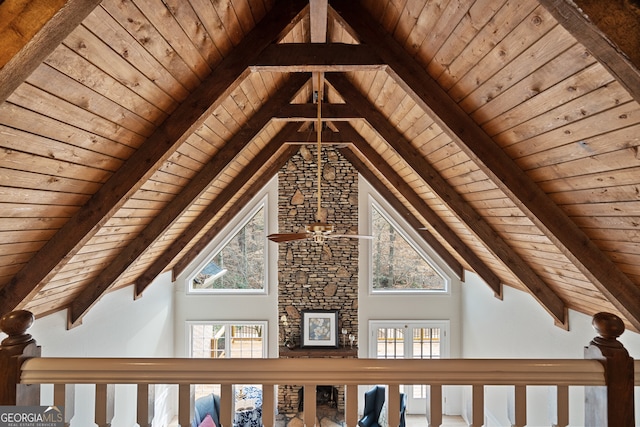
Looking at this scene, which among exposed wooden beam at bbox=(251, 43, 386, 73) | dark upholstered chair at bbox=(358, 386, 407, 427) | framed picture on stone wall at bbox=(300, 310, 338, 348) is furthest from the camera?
framed picture on stone wall at bbox=(300, 310, 338, 348)

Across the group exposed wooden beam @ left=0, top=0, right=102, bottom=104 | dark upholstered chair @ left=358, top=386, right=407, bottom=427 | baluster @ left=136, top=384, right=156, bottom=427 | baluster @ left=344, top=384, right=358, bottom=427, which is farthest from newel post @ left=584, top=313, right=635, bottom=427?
dark upholstered chair @ left=358, top=386, right=407, bottom=427

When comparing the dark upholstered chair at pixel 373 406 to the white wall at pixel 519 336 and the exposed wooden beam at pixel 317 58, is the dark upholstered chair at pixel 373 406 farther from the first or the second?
the exposed wooden beam at pixel 317 58

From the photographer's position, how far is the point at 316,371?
1133mm

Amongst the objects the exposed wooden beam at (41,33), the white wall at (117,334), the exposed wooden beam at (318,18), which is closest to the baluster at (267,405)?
the exposed wooden beam at (41,33)

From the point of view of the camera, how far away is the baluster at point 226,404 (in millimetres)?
1169

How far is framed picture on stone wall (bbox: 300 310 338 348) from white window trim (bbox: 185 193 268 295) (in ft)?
3.46

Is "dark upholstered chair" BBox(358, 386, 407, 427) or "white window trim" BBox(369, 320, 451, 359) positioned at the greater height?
"white window trim" BBox(369, 320, 451, 359)

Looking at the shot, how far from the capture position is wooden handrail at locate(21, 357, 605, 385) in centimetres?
112

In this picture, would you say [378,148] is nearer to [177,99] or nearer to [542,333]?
[177,99]

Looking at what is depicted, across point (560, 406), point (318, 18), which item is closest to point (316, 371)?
point (560, 406)

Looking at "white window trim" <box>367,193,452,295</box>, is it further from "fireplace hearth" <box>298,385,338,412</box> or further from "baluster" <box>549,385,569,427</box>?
"baluster" <box>549,385,569,427</box>

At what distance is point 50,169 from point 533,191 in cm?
323

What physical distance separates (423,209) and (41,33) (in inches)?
190

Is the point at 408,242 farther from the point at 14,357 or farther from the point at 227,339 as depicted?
the point at 14,357
